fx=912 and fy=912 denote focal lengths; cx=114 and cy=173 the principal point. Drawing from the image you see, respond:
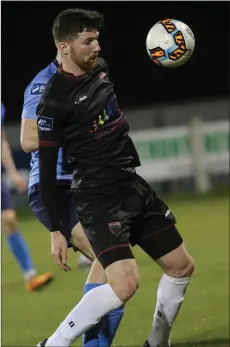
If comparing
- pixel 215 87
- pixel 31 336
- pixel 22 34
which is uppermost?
pixel 31 336

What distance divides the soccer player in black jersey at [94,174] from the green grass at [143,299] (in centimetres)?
115

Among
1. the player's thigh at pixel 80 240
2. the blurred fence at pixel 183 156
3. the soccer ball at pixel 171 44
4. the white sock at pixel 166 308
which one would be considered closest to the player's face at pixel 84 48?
the soccer ball at pixel 171 44

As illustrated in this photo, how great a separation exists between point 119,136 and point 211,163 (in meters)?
11.2

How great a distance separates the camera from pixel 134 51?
25.0m

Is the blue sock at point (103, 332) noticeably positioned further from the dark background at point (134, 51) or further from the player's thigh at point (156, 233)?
the dark background at point (134, 51)

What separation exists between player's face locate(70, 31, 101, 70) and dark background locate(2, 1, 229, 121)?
19.0m

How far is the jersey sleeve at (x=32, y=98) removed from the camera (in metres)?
5.12

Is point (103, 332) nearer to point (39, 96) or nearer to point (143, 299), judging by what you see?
point (39, 96)

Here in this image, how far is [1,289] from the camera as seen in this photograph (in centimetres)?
830

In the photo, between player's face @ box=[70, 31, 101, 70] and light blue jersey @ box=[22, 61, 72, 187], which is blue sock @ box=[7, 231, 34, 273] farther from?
player's face @ box=[70, 31, 101, 70]

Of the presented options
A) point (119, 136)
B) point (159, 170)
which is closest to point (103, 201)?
point (119, 136)

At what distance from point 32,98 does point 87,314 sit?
141cm

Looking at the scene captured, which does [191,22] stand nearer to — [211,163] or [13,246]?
[211,163]

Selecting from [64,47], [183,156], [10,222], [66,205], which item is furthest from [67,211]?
[183,156]
